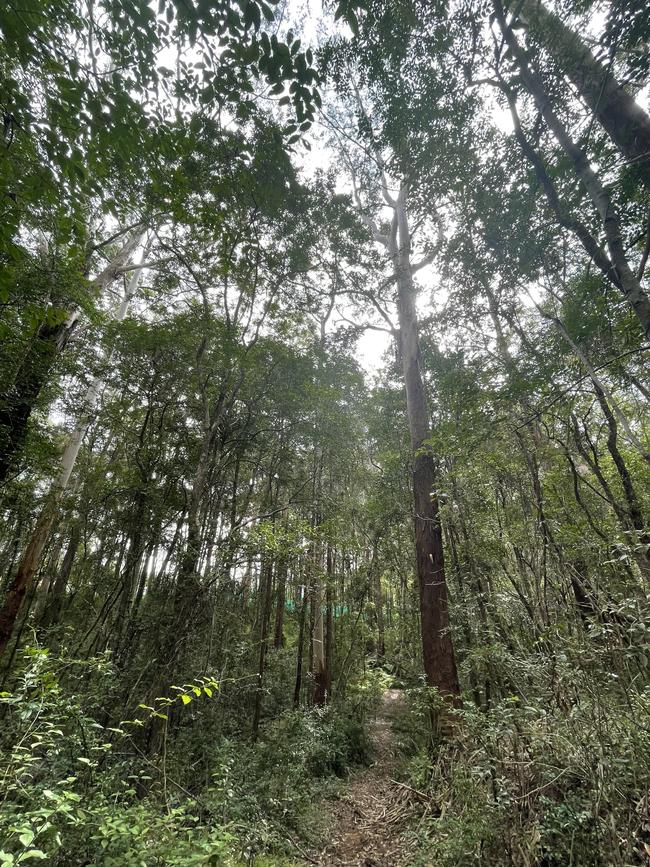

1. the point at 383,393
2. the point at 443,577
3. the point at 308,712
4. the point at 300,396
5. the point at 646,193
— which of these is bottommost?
the point at 308,712

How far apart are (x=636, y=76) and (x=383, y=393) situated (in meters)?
6.57

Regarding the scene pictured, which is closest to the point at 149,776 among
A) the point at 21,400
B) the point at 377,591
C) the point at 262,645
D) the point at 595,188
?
the point at 262,645

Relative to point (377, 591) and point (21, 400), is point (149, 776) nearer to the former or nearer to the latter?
point (21, 400)

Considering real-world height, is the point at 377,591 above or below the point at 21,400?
below

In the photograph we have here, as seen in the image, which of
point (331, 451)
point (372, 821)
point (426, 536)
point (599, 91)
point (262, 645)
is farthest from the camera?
point (331, 451)

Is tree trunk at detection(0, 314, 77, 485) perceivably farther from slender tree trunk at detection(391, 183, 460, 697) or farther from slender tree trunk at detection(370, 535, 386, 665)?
slender tree trunk at detection(370, 535, 386, 665)

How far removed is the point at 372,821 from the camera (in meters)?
4.05

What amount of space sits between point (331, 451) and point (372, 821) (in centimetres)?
621

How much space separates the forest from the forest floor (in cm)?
4

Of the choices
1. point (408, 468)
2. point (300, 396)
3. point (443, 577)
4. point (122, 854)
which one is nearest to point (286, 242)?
point (300, 396)

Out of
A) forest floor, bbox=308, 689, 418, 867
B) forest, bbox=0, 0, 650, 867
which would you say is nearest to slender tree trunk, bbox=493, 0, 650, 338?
forest, bbox=0, 0, 650, 867

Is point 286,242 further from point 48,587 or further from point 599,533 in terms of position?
point 48,587

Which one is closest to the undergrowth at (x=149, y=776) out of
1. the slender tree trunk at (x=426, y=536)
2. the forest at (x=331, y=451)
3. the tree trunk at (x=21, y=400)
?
the forest at (x=331, y=451)

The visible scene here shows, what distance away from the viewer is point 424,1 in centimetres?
383
